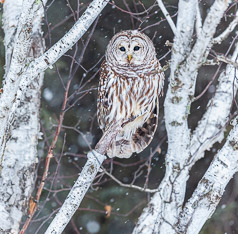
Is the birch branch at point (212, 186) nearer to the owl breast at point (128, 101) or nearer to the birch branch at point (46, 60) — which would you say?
the owl breast at point (128, 101)

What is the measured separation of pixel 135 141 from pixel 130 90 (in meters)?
0.43

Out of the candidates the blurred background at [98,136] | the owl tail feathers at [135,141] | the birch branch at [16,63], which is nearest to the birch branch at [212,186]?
the owl tail feathers at [135,141]

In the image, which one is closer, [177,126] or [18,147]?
[177,126]

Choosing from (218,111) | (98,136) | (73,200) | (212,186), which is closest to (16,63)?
(73,200)

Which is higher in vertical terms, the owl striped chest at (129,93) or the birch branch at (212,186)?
the owl striped chest at (129,93)

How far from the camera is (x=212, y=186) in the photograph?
332 centimetres

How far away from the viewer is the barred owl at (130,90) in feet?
13.3

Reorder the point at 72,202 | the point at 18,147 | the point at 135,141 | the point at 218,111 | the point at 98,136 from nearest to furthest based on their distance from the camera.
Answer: the point at 72,202 → the point at 18,147 → the point at 135,141 → the point at 218,111 → the point at 98,136

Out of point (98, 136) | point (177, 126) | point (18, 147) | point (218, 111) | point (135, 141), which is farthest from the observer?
point (98, 136)

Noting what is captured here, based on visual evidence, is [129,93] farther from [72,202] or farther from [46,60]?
[72,202]

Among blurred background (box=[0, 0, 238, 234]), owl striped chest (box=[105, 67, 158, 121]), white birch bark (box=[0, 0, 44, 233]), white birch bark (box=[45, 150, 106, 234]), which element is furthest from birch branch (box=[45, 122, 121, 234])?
blurred background (box=[0, 0, 238, 234])

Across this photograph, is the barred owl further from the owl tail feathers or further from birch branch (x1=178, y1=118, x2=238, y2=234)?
birch branch (x1=178, y1=118, x2=238, y2=234)

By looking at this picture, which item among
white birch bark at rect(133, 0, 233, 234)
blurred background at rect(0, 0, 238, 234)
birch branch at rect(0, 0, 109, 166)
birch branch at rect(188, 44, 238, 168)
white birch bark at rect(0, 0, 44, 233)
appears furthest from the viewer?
blurred background at rect(0, 0, 238, 234)

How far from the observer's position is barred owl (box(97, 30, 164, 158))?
4039 millimetres
